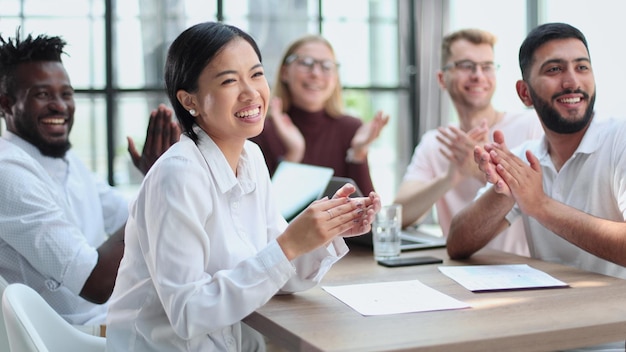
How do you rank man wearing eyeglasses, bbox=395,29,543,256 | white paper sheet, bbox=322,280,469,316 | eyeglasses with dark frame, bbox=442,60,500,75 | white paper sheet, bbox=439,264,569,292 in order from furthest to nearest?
eyeglasses with dark frame, bbox=442,60,500,75
man wearing eyeglasses, bbox=395,29,543,256
white paper sheet, bbox=439,264,569,292
white paper sheet, bbox=322,280,469,316

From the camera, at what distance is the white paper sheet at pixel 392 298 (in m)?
1.58

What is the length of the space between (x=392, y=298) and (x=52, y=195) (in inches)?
45.4

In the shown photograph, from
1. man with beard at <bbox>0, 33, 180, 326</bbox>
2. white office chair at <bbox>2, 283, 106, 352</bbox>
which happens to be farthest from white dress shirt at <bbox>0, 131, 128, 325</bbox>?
white office chair at <bbox>2, 283, 106, 352</bbox>

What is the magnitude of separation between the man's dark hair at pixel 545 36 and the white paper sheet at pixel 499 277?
0.66 meters

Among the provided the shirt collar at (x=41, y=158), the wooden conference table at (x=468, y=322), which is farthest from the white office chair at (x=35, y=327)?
the shirt collar at (x=41, y=158)

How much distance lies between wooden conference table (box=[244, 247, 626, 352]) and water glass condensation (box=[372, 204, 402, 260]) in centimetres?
38

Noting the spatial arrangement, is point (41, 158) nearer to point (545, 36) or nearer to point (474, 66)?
point (545, 36)

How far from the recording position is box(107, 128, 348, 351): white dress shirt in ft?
4.76

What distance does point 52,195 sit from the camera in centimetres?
227

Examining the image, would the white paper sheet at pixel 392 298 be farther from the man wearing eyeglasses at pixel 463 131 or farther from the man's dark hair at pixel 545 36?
the man wearing eyeglasses at pixel 463 131

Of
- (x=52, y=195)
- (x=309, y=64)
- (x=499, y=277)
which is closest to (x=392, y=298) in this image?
(x=499, y=277)

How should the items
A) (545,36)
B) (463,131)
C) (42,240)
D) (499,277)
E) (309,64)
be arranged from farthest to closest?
(309,64) → (463,131) → (545,36) → (42,240) → (499,277)

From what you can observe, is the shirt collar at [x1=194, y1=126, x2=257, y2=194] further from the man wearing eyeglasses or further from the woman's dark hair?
the man wearing eyeglasses

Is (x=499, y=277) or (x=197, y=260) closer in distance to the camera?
(x=197, y=260)
